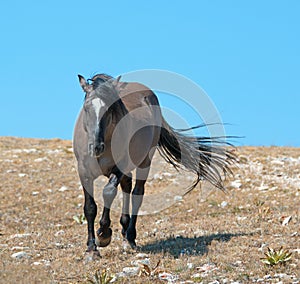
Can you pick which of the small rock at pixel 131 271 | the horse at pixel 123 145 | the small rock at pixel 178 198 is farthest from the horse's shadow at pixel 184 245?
the small rock at pixel 178 198

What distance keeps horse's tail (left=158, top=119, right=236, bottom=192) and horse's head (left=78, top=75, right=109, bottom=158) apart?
96.9 inches

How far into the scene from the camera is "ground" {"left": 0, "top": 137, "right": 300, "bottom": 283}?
664 cm

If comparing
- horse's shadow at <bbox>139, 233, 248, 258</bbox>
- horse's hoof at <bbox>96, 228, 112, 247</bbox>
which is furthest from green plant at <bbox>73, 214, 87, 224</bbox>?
horse's hoof at <bbox>96, 228, 112, 247</bbox>

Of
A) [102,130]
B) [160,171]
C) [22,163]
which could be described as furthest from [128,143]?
[22,163]

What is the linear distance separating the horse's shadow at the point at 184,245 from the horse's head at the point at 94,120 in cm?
163

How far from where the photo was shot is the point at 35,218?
12312mm

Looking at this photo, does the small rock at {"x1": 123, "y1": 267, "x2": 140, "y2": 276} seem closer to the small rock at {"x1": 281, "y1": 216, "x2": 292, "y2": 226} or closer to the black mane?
the black mane

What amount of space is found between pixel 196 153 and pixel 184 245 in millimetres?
2040

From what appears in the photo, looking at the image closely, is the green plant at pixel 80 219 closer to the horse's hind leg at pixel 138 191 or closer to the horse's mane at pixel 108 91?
the horse's hind leg at pixel 138 191

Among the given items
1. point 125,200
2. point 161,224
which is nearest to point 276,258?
point 125,200

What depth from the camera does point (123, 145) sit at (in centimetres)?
802

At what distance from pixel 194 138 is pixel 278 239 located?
8.26 feet

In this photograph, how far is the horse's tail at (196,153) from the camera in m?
9.84

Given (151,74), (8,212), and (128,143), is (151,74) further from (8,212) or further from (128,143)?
(8,212)
